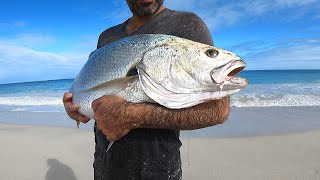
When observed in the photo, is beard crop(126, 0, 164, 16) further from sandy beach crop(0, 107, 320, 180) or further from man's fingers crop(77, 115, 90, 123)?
sandy beach crop(0, 107, 320, 180)

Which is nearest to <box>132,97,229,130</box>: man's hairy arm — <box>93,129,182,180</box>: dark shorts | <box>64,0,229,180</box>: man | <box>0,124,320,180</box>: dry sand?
<box>64,0,229,180</box>: man

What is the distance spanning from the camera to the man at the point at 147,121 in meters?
1.79

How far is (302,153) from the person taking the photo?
→ 6.03 meters

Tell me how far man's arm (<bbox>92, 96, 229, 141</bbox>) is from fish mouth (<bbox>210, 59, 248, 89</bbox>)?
0.70ft

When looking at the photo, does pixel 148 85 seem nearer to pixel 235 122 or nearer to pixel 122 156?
pixel 122 156

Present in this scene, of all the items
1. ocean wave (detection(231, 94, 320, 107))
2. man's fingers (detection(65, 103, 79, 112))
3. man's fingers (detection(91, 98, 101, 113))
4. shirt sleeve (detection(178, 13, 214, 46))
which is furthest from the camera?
ocean wave (detection(231, 94, 320, 107))

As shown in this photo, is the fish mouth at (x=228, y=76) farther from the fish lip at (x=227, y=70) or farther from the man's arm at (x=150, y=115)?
the man's arm at (x=150, y=115)

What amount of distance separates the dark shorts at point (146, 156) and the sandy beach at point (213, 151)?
3116 mm

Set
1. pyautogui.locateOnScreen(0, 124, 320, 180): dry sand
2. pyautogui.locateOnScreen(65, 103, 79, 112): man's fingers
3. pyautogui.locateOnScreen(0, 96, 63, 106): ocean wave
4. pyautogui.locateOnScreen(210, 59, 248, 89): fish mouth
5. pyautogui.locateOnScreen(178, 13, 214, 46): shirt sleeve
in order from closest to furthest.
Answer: pyautogui.locateOnScreen(210, 59, 248, 89): fish mouth < pyautogui.locateOnScreen(178, 13, 214, 46): shirt sleeve < pyautogui.locateOnScreen(65, 103, 79, 112): man's fingers < pyautogui.locateOnScreen(0, 124, 320, 180): dry sand < pyautogui.locateOnScreen(0, 96, 63, 106): ocean wave

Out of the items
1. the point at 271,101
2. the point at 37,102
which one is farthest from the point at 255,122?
the point at 37,102

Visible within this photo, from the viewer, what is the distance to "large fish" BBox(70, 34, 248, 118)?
163 cm

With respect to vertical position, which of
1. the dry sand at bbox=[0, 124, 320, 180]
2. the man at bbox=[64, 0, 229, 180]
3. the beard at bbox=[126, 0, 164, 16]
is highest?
the beard at bbox=[126, 0, 164, 16]

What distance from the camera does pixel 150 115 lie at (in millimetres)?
1789

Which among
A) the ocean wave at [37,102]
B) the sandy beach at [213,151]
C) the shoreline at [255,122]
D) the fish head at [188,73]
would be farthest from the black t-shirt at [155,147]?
the ocean wave at [37,102]
